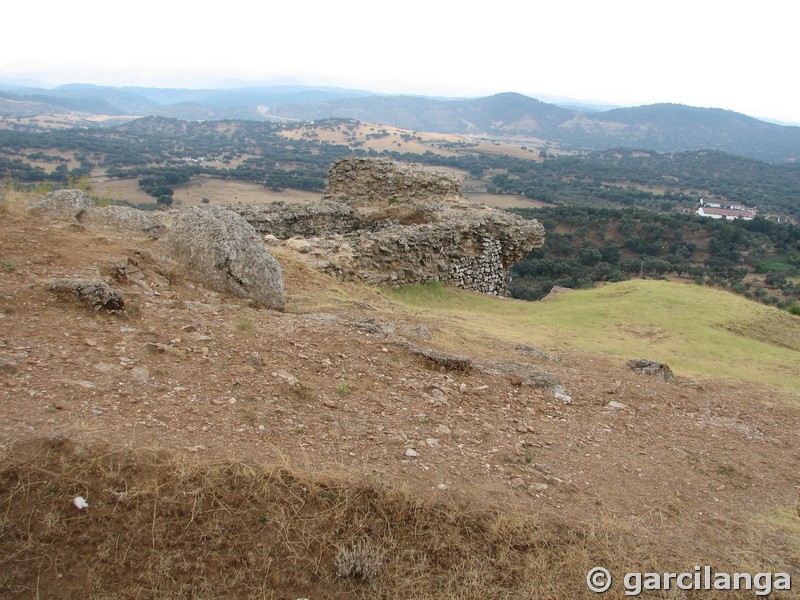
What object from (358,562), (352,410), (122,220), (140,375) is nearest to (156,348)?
(140,375)

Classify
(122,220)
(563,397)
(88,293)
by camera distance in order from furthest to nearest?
(122,220)
(563,397)
(88,293)

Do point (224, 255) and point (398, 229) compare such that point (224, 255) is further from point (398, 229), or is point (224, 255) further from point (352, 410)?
point (398, 229)

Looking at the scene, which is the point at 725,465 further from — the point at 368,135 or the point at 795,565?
the point at 368,135

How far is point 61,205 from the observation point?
10.1 m

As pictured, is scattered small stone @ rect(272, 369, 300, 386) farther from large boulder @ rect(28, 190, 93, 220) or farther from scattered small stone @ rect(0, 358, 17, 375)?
large boulder @ rect(28, 190, 93, 220)

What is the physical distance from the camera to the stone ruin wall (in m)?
15.3

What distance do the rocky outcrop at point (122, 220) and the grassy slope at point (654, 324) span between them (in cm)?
629

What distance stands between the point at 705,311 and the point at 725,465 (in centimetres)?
1236

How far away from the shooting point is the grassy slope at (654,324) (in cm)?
1248

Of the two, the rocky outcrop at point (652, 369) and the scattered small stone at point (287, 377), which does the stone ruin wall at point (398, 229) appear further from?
the scattered small stone at point (287, 377)

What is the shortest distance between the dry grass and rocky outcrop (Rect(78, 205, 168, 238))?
7.18m

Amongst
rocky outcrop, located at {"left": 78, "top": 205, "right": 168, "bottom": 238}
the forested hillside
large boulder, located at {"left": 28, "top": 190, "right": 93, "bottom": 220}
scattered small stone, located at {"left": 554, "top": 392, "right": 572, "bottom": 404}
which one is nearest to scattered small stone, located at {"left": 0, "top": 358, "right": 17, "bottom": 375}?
rocky outcrop, located at {"left": 78, "top": 205, "right": 168, "bottom": 238}

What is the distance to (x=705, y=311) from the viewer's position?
1706 centimetres

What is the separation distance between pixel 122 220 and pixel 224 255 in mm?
3358
